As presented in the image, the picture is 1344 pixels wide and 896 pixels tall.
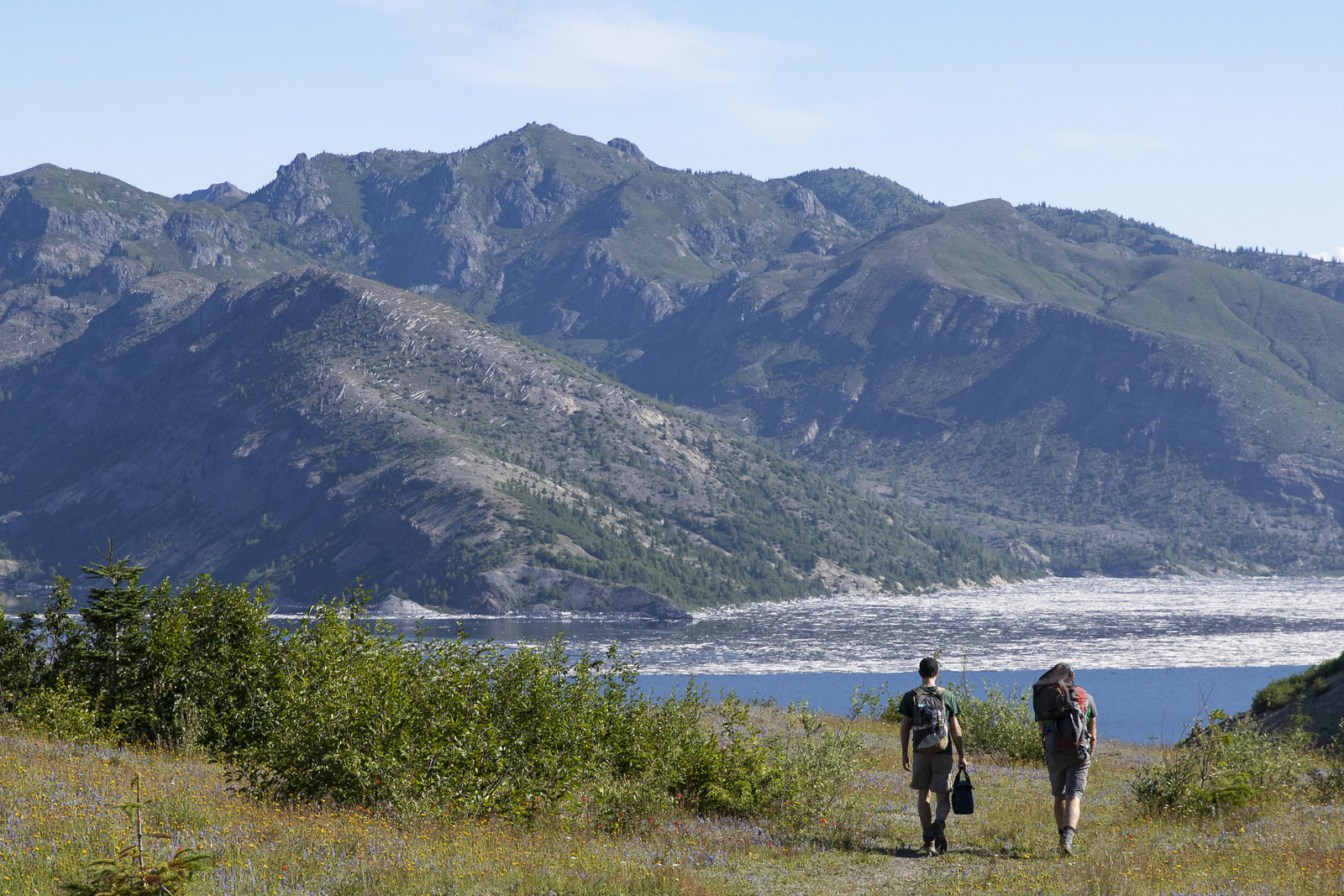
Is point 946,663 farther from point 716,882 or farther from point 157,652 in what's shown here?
point 716,882

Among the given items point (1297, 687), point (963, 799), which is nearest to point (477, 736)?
point (963, 799)

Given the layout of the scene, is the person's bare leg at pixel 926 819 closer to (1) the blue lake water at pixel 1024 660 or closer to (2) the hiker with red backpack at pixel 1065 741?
(2) the hiker with red backpack at pixel 1065 741

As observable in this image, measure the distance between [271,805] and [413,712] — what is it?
2.37m

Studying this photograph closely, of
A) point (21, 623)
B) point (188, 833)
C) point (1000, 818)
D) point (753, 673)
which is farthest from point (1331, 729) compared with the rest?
point (753, 673)

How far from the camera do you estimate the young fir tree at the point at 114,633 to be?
31.2 metres

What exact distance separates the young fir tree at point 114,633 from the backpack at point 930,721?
76.3 feet

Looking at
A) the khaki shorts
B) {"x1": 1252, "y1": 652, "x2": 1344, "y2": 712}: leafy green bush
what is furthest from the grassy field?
{"x1": 1252, "y1": 652, "x2": 1344, "y2": 712}: leafy green bush

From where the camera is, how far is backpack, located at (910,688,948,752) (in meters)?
16.2

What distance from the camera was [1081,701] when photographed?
52.5ft

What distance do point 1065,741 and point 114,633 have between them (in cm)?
2688

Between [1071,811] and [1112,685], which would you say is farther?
[1112,685]

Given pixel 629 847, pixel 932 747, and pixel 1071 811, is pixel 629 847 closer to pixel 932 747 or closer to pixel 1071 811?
pixel 932 747

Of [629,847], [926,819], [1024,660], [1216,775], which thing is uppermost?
[1216,775]

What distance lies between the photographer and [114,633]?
31.9 m
